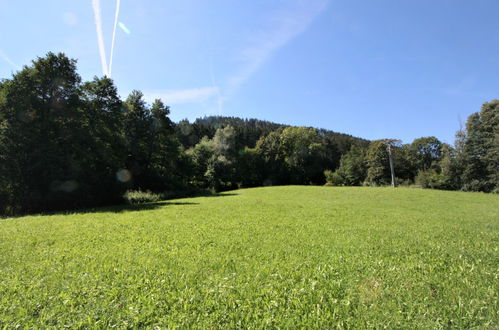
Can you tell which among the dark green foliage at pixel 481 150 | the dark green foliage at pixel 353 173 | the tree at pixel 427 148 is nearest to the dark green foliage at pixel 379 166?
the dark green foliage at pixel 353 173

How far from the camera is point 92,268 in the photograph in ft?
16.9

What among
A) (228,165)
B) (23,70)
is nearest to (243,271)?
(23,70)

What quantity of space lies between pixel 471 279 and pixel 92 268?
8077 millimetres

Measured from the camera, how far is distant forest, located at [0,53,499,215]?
18.4m

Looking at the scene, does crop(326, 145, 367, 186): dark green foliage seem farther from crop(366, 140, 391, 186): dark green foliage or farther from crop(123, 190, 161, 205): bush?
crop(123, 190, 161, 205): bush

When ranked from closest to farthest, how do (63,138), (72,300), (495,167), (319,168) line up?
(72,300), (63,138), (495,167), (319,168)

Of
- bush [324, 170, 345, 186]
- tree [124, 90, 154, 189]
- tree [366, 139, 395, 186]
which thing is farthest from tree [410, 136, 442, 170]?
tree [124, 90, 154, 189]

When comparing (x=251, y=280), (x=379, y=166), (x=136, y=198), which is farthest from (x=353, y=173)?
(x=251, y=280)

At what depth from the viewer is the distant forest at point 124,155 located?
18.4 metres

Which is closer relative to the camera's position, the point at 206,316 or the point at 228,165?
the point at 206,316

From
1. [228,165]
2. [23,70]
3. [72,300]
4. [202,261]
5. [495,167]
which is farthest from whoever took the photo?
[228,165]

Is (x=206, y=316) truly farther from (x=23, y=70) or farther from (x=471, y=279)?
(x=23, y=70)

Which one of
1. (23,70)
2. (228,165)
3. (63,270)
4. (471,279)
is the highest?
(23,70)

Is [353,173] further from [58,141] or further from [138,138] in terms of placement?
[58,141]
